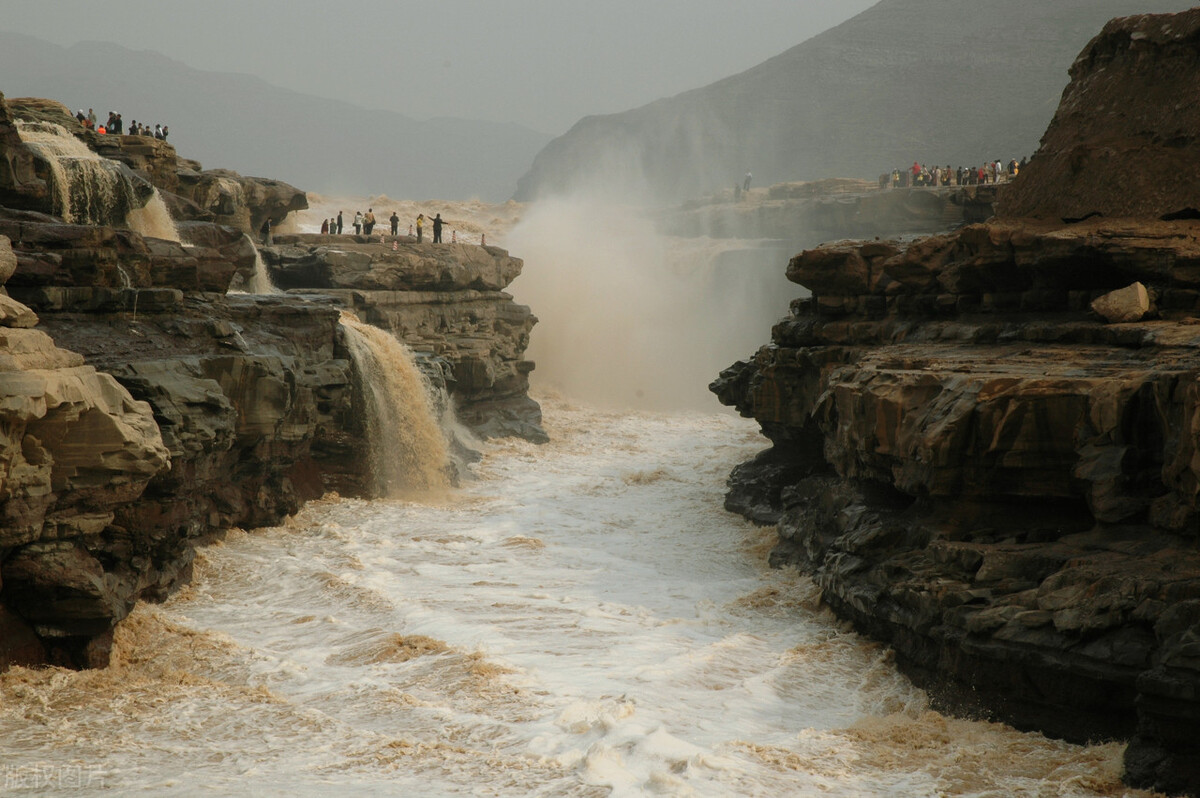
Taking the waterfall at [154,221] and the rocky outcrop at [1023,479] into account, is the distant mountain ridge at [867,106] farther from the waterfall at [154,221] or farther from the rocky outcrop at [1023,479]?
the rocky outcrop at [1023,479]

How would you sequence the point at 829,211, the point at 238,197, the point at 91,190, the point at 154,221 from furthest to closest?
the point at 829,211 < the point at 238,197 < the point at 154,221 < the point at 91,190

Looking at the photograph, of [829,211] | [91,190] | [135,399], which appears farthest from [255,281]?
[829,211]

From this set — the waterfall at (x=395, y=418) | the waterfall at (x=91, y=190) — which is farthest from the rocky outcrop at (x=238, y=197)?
the waterfall at (x=395, y=418)

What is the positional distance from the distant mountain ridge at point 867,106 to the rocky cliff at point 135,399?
5627cm

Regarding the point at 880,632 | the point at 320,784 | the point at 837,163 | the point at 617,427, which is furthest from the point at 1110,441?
the point at 837,163

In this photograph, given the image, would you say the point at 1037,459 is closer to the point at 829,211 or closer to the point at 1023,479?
the point at 1023,479

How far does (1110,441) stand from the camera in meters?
9.88

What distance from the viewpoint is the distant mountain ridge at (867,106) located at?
7206 cm

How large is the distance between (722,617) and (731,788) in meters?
4.99

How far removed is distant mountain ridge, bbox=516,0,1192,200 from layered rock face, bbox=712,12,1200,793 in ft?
180

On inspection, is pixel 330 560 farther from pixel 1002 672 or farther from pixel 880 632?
pixel 1002 672

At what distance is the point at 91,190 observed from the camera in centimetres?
1839

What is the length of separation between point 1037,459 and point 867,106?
7210cm

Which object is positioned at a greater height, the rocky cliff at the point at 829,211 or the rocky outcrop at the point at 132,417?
the rocky cliff at the point at 829,211
